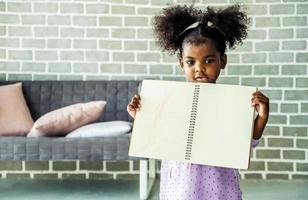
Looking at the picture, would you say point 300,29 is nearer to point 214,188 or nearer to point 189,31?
point 189,31

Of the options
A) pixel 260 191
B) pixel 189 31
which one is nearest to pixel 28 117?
pixel 260 191

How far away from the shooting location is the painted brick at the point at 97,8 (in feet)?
10.4

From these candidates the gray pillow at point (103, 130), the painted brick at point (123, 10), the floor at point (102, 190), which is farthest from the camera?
the painted brick at point (123, 10)

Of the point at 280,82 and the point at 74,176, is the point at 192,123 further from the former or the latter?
the point at 74,176

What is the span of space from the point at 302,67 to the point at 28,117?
Answer: 1.78 m

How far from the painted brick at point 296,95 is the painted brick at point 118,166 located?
1.16 m

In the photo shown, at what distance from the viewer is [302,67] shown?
121 inches

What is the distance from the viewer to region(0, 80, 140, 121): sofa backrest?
308 centimetres

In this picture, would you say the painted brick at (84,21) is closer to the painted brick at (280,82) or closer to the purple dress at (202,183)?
the painted brick at (280,82)

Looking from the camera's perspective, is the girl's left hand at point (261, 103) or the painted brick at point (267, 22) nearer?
the girl's left hand at point (261, 103)

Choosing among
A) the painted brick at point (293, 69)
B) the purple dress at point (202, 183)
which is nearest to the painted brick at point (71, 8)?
the painted brick at point (293, 69)

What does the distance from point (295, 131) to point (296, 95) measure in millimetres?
236

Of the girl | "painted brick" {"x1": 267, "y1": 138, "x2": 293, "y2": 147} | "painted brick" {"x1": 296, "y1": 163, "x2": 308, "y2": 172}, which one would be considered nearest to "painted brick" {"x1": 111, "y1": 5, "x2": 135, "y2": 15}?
"painted brick" {"x1": 267, "y1": 138, "x2": 293, "y2": 147}

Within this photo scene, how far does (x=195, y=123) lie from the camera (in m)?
1.36
